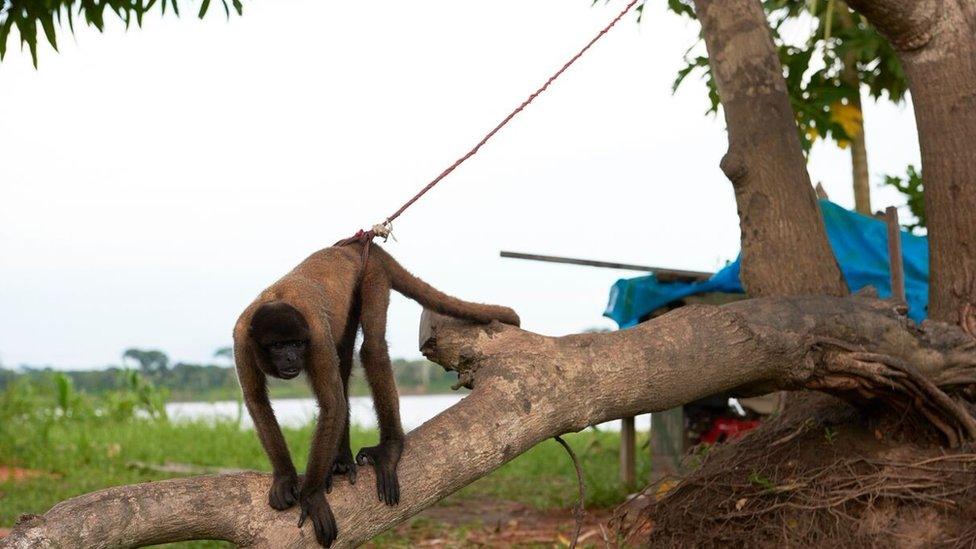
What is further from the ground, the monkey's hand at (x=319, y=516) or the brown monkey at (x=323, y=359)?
the brown monkey at (x=323, y=359)

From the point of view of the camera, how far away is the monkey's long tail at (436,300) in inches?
182

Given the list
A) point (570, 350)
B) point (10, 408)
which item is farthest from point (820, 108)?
point (10, 408)

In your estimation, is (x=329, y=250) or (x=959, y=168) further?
(x=959, y=168)

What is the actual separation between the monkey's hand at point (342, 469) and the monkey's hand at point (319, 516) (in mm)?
100

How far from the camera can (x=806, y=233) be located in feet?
19.7

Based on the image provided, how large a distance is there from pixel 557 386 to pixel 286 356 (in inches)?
48.7

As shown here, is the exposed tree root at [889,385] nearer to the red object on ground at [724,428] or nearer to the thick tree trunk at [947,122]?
the thick tree trunk at [947,122]

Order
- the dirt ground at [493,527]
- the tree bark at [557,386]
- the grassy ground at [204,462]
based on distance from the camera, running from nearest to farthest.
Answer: the tree bark at [557,386]
the dirt ground at [493,527]
the grassy ground at [204,462]

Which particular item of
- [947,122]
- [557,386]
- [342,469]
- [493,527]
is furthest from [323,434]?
[493,527]

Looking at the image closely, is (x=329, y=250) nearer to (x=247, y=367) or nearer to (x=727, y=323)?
(x=247, y=367)

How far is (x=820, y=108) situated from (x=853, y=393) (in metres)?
5.52

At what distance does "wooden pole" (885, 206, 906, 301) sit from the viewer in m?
7.11

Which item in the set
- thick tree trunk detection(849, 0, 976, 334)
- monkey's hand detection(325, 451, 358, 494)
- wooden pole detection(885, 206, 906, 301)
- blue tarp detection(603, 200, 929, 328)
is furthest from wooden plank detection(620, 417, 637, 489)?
monkey's hand detection(325, 451, 358, 494)

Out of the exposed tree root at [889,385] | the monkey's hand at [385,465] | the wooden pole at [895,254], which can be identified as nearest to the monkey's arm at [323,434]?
the monkey's hand at [385,465]
